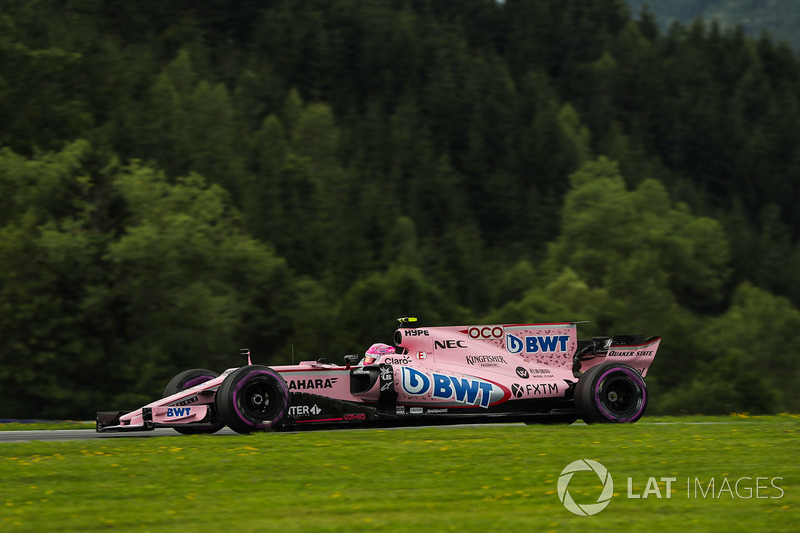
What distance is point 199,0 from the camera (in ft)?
492

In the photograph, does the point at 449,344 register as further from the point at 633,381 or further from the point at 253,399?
the point at 253,399

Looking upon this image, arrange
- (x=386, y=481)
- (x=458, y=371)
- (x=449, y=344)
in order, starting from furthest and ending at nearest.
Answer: (x=449, y=344) < (x=458, y=371) < (x=386, y=481)

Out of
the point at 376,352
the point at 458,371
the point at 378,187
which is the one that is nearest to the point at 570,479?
the point at 458,371

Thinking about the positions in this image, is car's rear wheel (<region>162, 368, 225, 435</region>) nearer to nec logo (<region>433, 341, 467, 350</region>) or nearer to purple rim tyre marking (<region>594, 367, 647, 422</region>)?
nec logo (<region>433, 341, 467, 350</region>)

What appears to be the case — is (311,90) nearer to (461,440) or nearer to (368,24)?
(368,24)

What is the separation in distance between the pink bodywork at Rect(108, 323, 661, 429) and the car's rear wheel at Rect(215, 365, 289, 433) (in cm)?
40

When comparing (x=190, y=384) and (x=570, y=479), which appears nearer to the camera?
(x=570, y=479)

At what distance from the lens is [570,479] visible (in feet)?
35.7

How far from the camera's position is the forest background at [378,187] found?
4550 centimetres

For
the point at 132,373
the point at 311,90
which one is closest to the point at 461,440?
the point at 132,373

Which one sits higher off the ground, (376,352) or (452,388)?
(376,352)

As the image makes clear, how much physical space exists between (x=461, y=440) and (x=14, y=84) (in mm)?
59460

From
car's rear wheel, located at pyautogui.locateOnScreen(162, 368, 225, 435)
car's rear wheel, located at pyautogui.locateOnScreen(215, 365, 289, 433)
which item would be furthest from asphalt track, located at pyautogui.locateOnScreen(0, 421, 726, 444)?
car's rear wheel, located at pyautogui.locateOnScreen(215, 365, 289, 433)

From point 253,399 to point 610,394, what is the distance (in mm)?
5489
